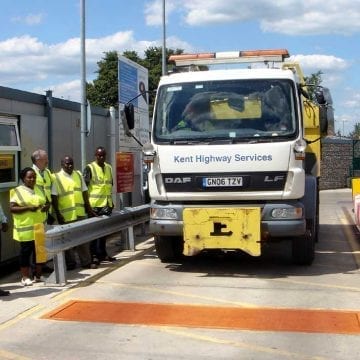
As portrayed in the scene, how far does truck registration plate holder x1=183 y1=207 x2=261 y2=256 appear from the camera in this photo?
27.5 feet

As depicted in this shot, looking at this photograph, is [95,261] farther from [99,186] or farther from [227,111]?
[227,111]

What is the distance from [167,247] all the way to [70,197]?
1.72 metres

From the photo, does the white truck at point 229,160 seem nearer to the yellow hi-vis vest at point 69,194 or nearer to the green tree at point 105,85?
the yellow hi-vis vest at point 69,194

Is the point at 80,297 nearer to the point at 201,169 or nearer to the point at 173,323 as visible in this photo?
the point at 173,323

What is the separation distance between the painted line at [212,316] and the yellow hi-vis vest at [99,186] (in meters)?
3.04

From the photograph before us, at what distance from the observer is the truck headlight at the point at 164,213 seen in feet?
28.6

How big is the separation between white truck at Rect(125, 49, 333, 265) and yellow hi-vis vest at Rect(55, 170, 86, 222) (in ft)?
3.97

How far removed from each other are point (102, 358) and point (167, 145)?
13.1 feet

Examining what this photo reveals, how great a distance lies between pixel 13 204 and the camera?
319 inches

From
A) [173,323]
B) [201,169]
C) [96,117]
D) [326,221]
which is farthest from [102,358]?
[326,221]

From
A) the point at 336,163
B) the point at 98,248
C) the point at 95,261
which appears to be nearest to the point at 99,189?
the point at 98,248

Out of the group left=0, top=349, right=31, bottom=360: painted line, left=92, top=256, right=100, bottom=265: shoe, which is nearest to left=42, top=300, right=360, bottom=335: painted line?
left=0, top=349, right=31, bottom=360: painted line

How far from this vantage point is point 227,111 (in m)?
8.66

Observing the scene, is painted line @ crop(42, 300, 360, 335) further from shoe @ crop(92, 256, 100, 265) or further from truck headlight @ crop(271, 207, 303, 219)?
shoe @ crop(92, 256, 100, 265)
